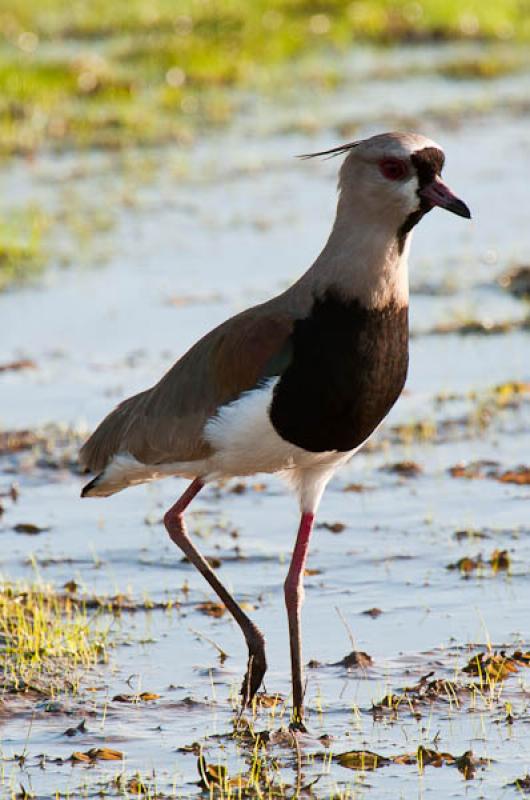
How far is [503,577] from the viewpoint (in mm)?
7254

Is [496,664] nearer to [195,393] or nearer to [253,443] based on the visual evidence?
[253,443]

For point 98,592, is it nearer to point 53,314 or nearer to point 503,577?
point 503,577

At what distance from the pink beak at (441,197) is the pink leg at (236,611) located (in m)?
1.37

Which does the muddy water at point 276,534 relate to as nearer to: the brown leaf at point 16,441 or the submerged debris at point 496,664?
the submerged debris at point 496,664

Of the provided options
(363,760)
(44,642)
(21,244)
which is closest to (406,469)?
(44,642)

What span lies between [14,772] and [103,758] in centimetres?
29

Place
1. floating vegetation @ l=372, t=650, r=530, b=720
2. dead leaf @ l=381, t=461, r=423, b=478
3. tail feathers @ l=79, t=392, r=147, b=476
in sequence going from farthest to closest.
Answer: dead leaf @ l=381, t=461, r=423, b=478
tail feathers @ l=79, t=392, r=147, b=476
floating vegetation @ l=372, t=650, r=530, b=720

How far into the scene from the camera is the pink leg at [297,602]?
234 inches

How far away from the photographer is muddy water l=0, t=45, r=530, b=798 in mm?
5652

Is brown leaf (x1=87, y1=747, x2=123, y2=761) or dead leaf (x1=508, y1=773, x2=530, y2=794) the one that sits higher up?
brown leaf (x1=87, y1=747, x2=123, y2=761)

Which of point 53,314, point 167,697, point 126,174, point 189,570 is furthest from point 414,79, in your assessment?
point 167,697

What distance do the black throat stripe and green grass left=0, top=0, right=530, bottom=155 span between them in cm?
1291

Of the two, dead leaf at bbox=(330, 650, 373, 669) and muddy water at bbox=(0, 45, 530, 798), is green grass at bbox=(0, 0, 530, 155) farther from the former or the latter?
dead leaf at bbox=(330, 650, 373, 669)

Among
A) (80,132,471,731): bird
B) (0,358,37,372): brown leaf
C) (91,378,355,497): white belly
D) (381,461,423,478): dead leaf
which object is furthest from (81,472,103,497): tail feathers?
(0,358,37,372): brown leaf
